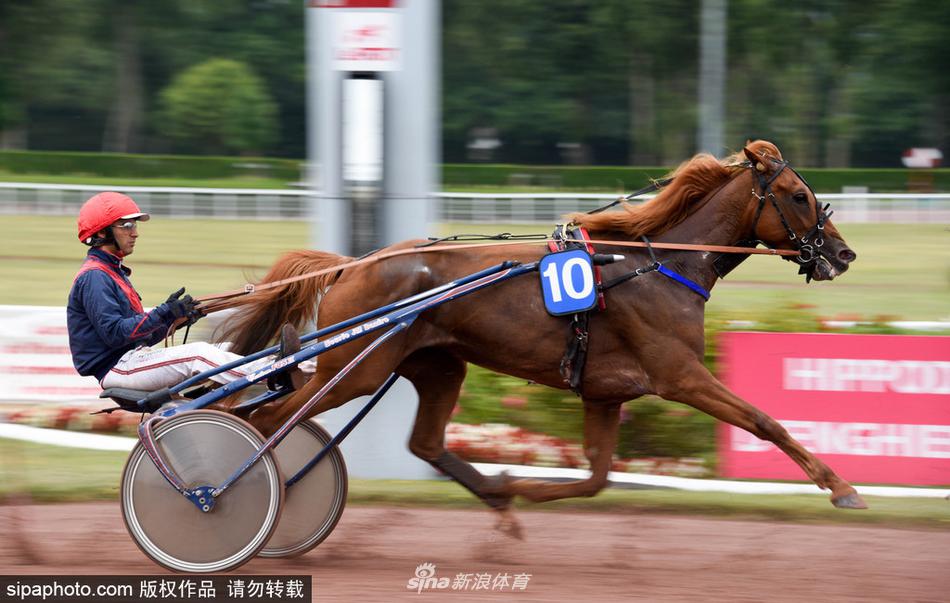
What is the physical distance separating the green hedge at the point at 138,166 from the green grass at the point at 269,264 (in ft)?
26.6

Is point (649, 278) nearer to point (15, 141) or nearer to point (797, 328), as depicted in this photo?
point (797, 328)

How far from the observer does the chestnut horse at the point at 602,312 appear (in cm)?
525

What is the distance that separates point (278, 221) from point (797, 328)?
16.8 m

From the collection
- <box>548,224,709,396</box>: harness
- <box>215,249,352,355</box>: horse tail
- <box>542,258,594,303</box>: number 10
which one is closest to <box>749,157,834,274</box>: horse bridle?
<box>548,224,709,396</box>: harness

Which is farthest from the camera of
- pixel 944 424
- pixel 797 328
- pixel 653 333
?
pixel 797 328

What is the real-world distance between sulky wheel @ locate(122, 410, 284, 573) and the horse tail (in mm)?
Answer: 742

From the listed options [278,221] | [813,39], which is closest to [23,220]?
[278,221]

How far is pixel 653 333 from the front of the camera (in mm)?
5258

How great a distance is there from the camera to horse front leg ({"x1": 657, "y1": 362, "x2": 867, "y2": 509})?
16.4 feet

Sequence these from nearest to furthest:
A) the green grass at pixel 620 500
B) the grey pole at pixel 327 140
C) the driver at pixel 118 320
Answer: the driver at pixel 118 320, the green grass at pixel 620 500, the grey pole at pixel 327 140

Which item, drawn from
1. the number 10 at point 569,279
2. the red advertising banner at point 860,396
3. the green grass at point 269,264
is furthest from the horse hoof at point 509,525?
the green grass at point 269,264

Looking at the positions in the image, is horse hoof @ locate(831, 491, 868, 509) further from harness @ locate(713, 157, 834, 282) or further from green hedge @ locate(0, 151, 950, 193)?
green hedge @ locate(0, 151, 950, 193)

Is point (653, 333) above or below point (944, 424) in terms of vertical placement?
above

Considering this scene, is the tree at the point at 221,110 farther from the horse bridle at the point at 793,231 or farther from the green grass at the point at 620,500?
the horse bridle at the point at 793,231
